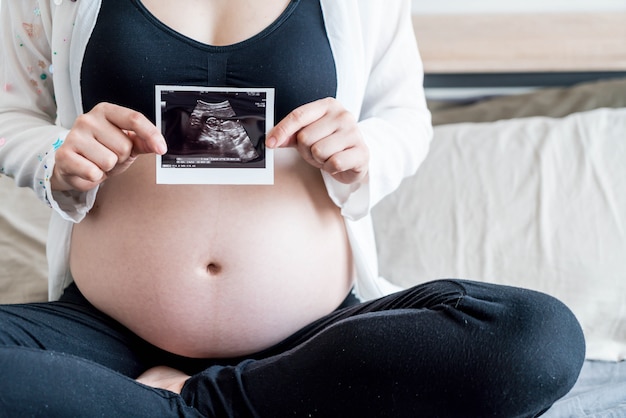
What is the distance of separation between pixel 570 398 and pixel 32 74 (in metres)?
0.92

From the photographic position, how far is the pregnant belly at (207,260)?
3.33 feet

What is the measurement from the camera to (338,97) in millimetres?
1092

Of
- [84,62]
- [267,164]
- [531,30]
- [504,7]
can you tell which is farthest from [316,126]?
[504,7]

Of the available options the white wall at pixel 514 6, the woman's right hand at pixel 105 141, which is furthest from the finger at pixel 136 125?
the white wall at pixel 514 6

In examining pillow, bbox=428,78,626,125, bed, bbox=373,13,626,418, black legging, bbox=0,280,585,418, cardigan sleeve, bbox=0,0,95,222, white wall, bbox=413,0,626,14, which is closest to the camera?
black legging, bbox=0,280,585,418

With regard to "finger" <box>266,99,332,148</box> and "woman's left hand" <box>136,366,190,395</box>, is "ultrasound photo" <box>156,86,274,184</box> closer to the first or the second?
"finger" <box>266,99,332,148</box>

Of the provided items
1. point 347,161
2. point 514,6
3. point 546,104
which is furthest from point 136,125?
point 514,6

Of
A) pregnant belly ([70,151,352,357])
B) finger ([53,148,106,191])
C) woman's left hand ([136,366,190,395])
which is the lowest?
woman's left hand ([136,366,190,395])

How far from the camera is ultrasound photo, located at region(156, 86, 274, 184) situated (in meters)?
0.93

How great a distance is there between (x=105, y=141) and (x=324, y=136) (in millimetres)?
261

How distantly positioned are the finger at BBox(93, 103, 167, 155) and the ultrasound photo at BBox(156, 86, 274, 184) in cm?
3

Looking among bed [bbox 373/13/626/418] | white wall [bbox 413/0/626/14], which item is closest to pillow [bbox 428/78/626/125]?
bed [bbox 373/13/626/418]

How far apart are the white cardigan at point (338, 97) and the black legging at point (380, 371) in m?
0.18

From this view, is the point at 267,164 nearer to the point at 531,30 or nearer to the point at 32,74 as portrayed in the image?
the point at 32,74
